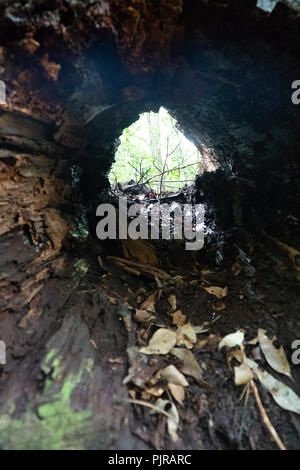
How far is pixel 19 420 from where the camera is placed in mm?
841

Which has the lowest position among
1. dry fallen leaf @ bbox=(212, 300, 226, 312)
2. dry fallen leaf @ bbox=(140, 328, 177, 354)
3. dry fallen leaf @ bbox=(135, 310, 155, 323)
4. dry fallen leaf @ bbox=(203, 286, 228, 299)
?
dry fallen leaf @ bbox=(140, 328, 177, 354)

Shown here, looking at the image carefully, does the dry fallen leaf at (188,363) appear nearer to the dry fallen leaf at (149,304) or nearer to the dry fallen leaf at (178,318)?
the dry fallen leaf at (178,318)

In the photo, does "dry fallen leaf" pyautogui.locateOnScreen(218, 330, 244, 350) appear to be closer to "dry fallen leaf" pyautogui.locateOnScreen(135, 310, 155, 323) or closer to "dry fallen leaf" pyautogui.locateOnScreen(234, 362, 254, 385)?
"dry fallen leaf" pyautogui.locateOnScreen(234, 362, 254, 385)

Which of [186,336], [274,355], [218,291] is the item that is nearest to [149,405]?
[186,336]

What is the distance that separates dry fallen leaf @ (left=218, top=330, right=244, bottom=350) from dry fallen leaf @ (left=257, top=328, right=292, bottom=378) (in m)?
0.12

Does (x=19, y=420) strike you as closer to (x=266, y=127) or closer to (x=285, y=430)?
(x=285, y=430)

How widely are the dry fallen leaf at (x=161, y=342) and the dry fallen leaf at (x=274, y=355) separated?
1.60ft

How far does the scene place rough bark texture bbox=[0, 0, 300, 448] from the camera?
96 cm

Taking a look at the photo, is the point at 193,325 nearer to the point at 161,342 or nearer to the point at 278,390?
the point at 161,342

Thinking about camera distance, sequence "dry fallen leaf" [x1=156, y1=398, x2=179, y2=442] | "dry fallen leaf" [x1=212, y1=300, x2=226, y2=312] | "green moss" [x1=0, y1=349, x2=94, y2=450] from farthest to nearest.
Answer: "dry fallen leaf" [x1=212, y1=300, x2=226, y2=312], "dry fallen leaf" [x1=156, y1=398, x2=179, y2=442], "green moss" [x1=0, y1=349, x2=94, y2=450]

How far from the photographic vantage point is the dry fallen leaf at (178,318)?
1.43 metres

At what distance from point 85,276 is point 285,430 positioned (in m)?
1.28

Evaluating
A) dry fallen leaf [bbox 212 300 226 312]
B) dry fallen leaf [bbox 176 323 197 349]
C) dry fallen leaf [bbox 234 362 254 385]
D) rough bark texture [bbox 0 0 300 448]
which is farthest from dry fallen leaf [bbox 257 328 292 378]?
rough bark texture [bbox 0 0 300 448]

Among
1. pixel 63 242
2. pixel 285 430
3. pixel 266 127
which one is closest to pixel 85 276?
pixel 63 242
